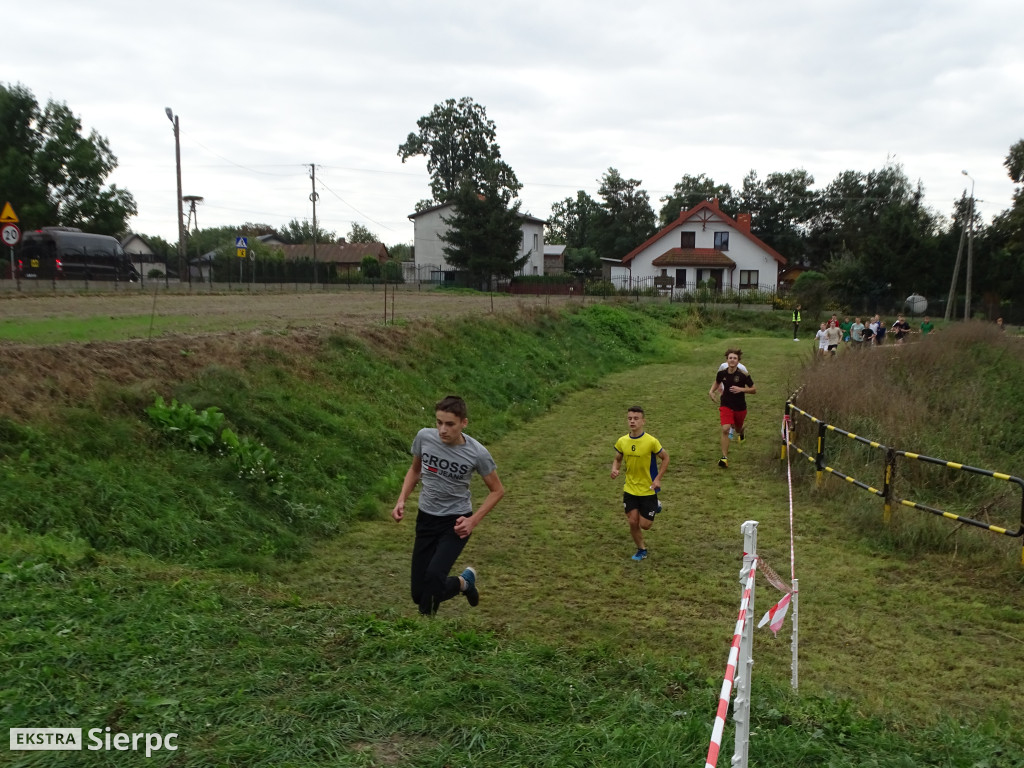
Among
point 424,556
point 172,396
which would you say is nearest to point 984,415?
point 424,556

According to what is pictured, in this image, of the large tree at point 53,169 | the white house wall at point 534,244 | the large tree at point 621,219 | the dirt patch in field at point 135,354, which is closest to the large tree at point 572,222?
the large tree at point 621,219

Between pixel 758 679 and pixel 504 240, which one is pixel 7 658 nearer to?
pixel 758 679

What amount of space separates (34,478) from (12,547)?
155cm

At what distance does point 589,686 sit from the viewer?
4480mm

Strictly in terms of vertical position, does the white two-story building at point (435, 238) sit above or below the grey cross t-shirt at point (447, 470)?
above

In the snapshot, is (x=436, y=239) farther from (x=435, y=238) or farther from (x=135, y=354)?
(x=135, y=354)

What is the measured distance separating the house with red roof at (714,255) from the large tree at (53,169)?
38.1 metres

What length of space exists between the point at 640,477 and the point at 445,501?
2.96 meters

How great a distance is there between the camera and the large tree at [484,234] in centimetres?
5950

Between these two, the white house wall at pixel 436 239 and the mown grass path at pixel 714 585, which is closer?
the mown grass path at pixel 714 585

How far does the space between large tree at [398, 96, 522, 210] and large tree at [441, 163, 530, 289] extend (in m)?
21.8

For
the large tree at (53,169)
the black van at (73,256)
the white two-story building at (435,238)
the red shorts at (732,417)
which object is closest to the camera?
the red shorts at (732,417)

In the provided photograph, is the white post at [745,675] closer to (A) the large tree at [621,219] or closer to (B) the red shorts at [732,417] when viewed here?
(B) the red shorts at [732,417]

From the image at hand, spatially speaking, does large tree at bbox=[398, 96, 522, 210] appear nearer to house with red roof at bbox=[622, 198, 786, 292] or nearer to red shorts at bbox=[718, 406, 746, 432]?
house with red roof at bbox=[622, 198, 786, 292]
